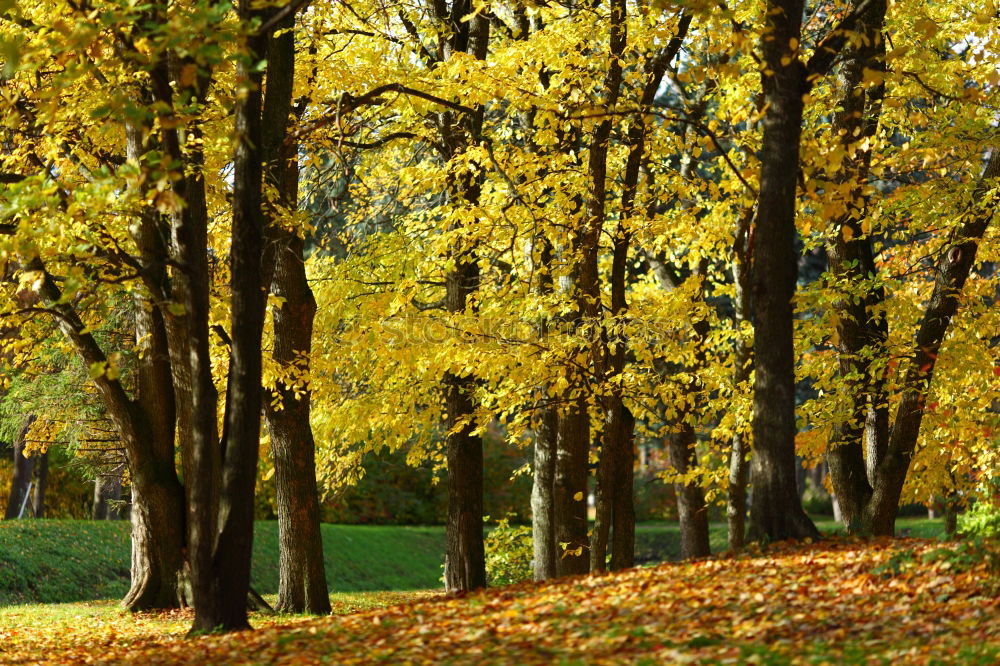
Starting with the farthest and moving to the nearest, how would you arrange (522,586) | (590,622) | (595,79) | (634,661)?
(595,79)
(522,586)
(590,622)
(634,661)

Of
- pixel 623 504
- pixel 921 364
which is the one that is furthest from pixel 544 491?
pixel 921 364

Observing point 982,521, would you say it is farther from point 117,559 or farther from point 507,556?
point 117,559

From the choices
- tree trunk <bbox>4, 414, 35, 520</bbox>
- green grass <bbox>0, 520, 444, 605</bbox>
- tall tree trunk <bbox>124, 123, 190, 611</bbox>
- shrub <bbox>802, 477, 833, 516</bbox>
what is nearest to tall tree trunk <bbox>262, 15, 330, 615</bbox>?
tall tree trunk <bbox>124, 123, 190, 611</bbox>

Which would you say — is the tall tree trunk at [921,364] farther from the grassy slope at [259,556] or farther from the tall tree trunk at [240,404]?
the grassy slope at [259,556]

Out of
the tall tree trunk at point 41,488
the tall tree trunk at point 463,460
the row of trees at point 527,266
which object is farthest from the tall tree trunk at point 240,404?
the tall tree trunk at point 41,488

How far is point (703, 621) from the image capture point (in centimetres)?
620

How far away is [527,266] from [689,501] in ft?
15.3

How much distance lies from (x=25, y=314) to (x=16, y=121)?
315 cm

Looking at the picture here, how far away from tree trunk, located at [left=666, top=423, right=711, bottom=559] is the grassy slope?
5809mm

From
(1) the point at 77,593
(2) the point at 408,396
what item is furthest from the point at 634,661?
(1) the point at 77,593

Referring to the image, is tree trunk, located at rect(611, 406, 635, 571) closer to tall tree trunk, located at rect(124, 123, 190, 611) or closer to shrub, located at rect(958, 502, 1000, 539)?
shrub, located at rect(958, 502, 1000, 539)

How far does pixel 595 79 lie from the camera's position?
11.8 metres

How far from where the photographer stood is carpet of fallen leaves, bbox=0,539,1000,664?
18.2 feet

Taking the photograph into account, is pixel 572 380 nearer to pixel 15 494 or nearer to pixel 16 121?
pixel 16 121
